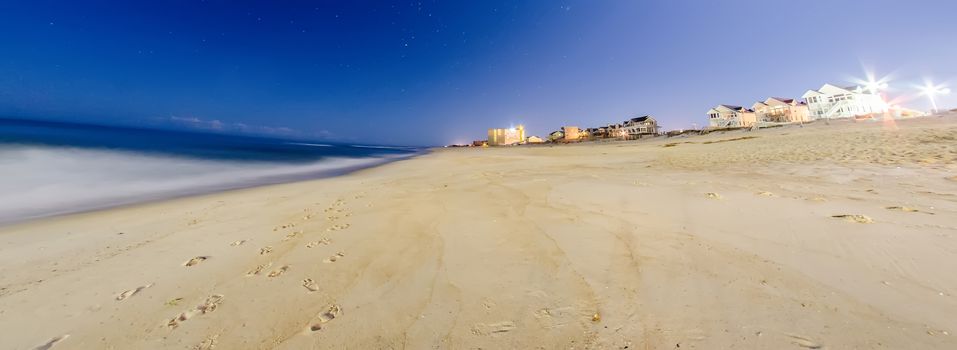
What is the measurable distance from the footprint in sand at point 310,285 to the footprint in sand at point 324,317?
358 millimetres

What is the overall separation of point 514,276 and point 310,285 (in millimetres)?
1688

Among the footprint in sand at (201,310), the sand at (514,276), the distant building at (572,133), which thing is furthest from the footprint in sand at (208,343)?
the distant building at (572,133)

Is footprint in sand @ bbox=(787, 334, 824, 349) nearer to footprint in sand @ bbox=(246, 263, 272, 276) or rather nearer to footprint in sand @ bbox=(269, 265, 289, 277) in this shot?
footprint in sand @ bbox=(269, 265, 289, 277)

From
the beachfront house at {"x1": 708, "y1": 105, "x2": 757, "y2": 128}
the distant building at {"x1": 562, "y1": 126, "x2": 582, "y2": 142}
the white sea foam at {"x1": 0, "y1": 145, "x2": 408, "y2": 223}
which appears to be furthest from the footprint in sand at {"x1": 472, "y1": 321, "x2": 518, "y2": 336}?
the distant building at {"x1": 562, "y1": 126, "x2": 582, "y2": 142}

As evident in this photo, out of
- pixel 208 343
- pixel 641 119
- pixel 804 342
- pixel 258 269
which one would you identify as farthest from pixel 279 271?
pixel 641 119

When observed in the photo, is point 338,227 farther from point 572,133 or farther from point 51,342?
point 572,133

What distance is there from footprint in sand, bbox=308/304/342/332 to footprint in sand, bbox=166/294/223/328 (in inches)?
33.3

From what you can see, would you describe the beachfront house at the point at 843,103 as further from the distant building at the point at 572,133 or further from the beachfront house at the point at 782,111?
the distant building at the point at 572,133

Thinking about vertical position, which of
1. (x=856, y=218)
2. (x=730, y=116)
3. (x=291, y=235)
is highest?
(x=730, y=116)

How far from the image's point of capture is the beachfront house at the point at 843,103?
45.5 meters

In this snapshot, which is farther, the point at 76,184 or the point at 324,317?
the point at 76,184

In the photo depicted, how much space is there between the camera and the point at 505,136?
7962 cm

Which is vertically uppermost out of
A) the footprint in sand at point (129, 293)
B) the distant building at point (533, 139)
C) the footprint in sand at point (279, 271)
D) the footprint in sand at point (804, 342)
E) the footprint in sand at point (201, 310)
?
the distant building at point (533, 139)

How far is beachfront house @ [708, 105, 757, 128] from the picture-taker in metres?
49.9
